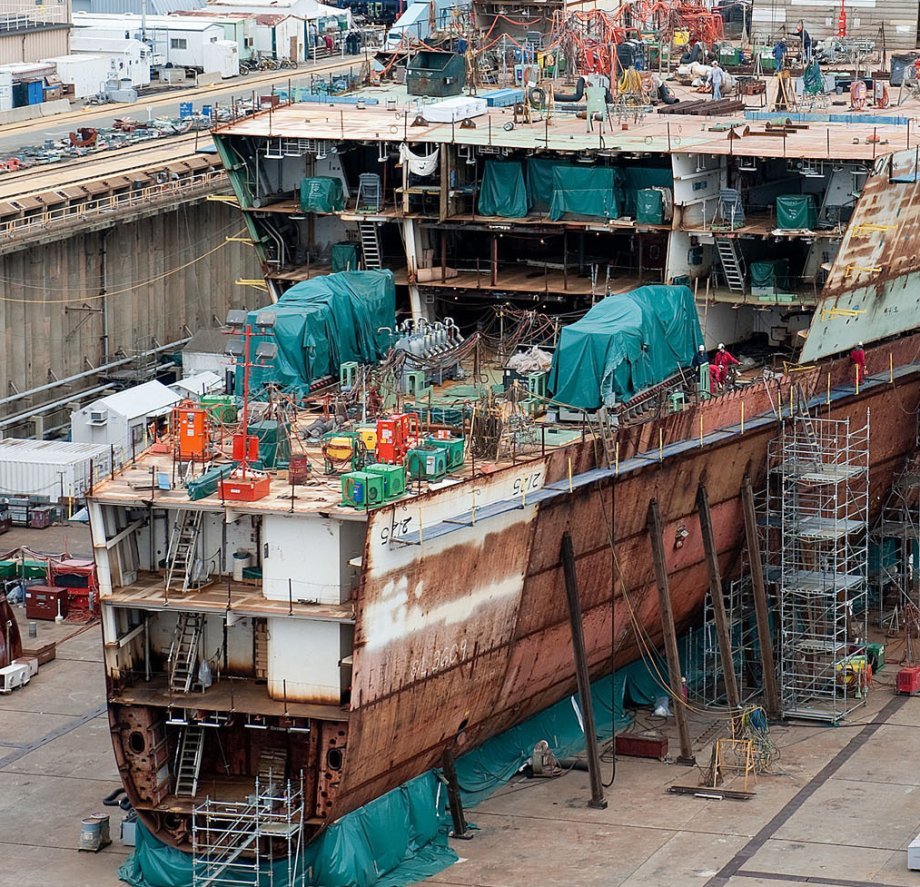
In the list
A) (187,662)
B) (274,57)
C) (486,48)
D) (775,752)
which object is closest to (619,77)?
(486,48)

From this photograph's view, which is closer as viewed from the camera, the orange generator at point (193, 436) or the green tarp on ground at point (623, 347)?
the orange generator at point (193, 436)

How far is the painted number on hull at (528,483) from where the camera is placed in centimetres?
4697

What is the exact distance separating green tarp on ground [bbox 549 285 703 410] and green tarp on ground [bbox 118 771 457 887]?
31.4 feet

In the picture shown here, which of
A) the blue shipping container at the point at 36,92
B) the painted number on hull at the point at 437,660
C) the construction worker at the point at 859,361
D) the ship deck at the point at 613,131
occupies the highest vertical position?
the ship deck at the point at 613,131

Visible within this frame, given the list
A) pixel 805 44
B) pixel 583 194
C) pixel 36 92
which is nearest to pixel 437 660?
pixel 583 194

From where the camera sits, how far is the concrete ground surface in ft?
146

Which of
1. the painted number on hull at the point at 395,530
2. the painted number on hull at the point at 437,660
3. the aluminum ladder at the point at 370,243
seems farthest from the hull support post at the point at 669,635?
the aluminum ladder at the point at 370,243

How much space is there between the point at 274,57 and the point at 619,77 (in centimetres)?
6724

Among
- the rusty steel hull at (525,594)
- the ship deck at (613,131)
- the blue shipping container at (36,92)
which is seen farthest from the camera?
the blue shipping container at (36,92)

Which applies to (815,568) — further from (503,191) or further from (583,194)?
(503,191)

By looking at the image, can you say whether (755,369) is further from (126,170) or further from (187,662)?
(126,170)

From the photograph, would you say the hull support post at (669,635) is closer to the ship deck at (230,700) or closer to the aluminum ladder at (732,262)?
the aluminum ladder at (732,262)

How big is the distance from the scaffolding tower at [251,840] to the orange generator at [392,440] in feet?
21.2

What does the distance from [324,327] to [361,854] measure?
1313 centimetres
